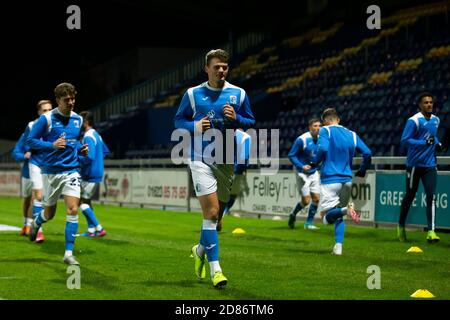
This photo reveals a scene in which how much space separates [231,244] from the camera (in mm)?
14523

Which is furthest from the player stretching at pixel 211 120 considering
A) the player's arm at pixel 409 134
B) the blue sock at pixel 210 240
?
the player's arm at pixel 409 134

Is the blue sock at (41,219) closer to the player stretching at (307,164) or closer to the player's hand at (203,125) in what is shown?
the player's hand at (203,125)

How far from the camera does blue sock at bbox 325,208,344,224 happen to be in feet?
41.1

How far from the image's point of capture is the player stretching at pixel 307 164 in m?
17.5

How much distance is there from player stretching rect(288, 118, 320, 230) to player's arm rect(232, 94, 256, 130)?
317 inches

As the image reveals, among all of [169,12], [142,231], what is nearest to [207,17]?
[169,12]

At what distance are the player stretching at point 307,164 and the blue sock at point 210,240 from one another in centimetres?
834

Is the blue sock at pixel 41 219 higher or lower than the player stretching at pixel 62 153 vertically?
lower

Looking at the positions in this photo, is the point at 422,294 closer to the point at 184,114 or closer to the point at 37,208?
the point at 184,114

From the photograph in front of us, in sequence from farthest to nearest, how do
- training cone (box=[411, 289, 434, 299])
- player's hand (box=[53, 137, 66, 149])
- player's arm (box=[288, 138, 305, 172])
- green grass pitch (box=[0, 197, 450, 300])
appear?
1. player's arm (box=[288, 138, 305, 172])
2. player's hand (box=[53, 137, 66, 149])
3. green grass pitch (box=[0, 197, 450, 300])
4. training cone (box=[411, 289, 434, 299])

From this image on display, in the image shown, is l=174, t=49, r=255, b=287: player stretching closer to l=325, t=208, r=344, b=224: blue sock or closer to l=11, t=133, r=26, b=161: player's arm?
l=325, t=208, r=344, b=224: blue sock

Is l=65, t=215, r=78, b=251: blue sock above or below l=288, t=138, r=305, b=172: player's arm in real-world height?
below

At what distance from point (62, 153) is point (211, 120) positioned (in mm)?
3270

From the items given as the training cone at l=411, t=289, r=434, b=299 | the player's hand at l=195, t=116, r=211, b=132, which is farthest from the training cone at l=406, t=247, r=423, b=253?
the player's hand at l=195, t=116, r=211, b=132
